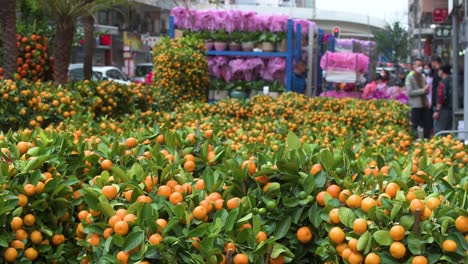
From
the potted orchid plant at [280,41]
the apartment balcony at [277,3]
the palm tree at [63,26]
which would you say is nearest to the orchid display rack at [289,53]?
the potted orchid plant at [280,41]

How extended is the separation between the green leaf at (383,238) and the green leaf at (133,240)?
0.85m

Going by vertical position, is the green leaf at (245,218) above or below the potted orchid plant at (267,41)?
below

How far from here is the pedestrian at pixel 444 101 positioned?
1638 centimetres

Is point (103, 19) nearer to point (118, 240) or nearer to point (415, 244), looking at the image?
point (118, 240)

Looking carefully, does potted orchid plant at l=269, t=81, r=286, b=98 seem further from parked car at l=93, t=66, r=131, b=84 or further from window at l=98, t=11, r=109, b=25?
window at l=98, t=11, r=109, b=25

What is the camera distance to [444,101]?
1653 centimetres

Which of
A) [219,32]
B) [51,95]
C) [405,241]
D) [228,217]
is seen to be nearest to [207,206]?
[228,217]

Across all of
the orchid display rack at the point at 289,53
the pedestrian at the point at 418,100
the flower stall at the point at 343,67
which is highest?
the orchid display rack at the point at 289,53

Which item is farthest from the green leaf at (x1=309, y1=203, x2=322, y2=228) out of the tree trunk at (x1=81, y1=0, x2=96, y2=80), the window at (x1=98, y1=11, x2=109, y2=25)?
the window at (x1=98, y1=11, x2=109, y2=25)

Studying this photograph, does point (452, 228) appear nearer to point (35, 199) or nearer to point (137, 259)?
point (137, 259)

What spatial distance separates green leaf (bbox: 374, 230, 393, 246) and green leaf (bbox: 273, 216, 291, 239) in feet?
1.72

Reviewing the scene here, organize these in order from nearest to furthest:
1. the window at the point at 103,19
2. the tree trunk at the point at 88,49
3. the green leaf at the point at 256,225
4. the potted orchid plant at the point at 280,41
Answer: the green leaf at the point at 256,225
the tree trunk at the point at 88,49
the potted orchid plant at the point at 280,41
the window at the point at 103,19

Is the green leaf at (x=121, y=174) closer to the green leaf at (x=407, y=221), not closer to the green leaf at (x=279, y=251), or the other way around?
the green leaf at (x=279, y=251)

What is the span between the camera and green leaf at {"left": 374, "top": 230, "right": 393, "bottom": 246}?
9.29 ft
